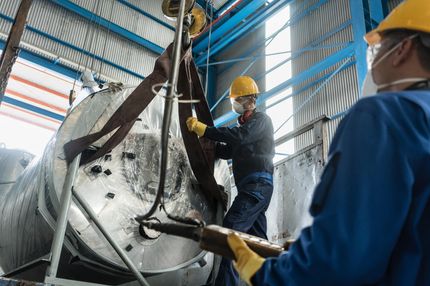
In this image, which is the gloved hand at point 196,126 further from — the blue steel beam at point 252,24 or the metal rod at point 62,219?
the blue steel beam at point 252,24

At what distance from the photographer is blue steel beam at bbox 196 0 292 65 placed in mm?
9664

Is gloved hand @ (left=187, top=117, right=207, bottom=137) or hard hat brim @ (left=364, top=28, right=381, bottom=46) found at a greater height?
gloved hand @ (left=187, top=117, right=207, bottom=137)

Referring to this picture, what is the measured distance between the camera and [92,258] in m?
2.45

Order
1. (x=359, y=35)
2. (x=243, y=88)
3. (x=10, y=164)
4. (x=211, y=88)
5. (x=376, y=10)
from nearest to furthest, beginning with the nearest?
1. (x=243, y=88)
2. (x=10, y=164)
3. (x=359, y=35)
4. (x=376, y=10)
5. (x=211, y=88)

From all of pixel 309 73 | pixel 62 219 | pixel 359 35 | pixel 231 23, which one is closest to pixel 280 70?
pixel 309 73

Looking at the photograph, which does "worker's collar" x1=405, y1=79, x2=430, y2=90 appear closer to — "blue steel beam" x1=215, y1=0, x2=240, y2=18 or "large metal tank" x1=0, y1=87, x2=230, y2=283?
"large metal tank" x1=0, y1=87, x2=230, y2=283

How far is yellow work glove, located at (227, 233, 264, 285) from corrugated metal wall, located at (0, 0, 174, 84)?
26.9ft

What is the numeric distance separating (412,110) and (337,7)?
8865 mm

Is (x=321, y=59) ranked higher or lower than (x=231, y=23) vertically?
lower

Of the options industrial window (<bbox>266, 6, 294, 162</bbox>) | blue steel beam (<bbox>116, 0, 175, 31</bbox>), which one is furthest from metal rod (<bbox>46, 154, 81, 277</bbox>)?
blue steel beam (<bbox>116, 0, 175, 31</bbox>)

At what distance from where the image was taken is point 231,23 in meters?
10.6

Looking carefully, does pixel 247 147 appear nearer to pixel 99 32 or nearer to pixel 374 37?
pixel 374 37

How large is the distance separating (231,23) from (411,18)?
32.1 ft

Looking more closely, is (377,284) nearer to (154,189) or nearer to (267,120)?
(154,189)
